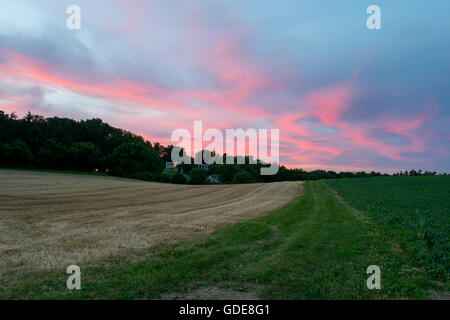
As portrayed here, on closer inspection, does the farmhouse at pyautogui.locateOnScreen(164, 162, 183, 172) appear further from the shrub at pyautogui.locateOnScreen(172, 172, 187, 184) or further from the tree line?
the shrub at pyautogui.locateOnScreen(172, 172, 187, 184)

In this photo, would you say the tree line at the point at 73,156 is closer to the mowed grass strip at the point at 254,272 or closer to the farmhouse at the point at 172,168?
the farmhouse at the point at 172,168

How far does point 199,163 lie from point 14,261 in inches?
4065

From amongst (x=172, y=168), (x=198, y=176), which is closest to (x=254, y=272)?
(x=198, y=176)

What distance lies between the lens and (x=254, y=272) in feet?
18.5

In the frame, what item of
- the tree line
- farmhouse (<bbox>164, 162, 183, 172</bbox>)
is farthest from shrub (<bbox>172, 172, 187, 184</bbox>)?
farmhouse (<bbox>164, 162, 183, 172</bbox>)

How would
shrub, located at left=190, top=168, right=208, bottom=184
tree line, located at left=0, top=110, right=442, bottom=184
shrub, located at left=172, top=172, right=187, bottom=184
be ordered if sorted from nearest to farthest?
1. tree line, located at left=0, top=110, right=442, bottom=184
2. shrub, located at left=172, top=172, right=187, bottom=184
3. shrub, located at left=190, top=168, right=208, bottom=184

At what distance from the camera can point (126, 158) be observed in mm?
70062

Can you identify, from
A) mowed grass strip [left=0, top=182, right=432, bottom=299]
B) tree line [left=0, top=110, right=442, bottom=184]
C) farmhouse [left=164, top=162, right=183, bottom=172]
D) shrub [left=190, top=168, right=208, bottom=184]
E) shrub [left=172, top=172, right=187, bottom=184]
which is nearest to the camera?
mowed grass strip [left=0, top=182, right=432, bottom=299]

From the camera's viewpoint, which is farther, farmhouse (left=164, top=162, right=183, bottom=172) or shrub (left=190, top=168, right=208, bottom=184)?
farmhouse (left=164, top=162, right=183, bottom=172)

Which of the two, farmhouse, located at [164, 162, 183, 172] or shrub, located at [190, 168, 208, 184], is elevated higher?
farmhouse, located at [164, 162, 183, 172]

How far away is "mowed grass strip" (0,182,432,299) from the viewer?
15.4ft

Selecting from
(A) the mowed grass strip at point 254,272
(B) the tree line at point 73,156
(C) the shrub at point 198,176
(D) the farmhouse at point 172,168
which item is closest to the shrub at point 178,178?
(B) the tree line at point 73,156
